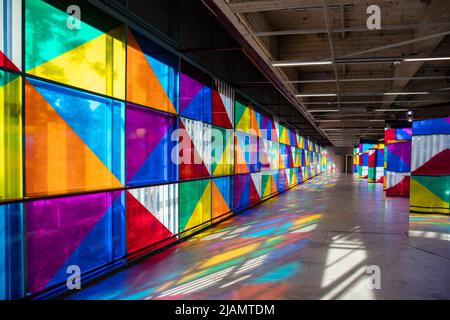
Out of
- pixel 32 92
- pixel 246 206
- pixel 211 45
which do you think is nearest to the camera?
pixel 32 92

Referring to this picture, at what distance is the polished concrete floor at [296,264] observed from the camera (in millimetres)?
4605

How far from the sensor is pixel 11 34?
3539 millimetres

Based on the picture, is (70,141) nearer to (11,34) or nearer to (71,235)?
(71,235)

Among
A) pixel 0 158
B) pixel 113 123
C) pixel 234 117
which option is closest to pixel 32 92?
pixel 0 158

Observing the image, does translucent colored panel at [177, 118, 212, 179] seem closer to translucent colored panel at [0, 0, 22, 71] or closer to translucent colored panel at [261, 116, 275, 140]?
translucent colored panel at [0, 0, 22, 71]

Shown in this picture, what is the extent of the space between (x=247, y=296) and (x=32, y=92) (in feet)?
11.0

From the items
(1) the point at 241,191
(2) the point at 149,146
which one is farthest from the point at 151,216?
(1) the point at 241,191

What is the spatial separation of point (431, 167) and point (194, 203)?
864cm

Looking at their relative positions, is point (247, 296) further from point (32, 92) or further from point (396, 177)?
point (396, 177)

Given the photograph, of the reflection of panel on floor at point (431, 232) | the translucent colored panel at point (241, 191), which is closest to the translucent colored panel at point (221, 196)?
the translucent colored panel at point (241, 191)

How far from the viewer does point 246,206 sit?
1254 cm

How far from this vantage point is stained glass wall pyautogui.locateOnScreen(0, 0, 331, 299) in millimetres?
3637

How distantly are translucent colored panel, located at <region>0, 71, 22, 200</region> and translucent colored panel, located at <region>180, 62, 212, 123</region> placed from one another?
3.85 meters

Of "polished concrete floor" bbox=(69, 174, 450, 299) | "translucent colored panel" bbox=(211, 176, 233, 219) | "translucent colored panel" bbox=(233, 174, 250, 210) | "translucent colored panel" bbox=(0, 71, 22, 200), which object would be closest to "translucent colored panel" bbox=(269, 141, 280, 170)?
"translucent colored panel" bbox=(233, 174, 250, 210)
